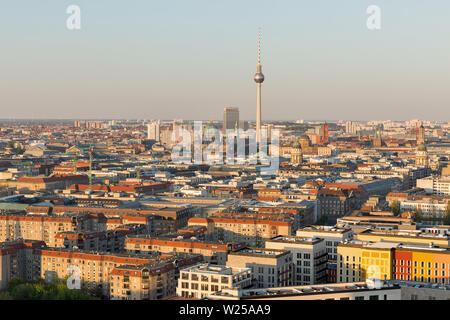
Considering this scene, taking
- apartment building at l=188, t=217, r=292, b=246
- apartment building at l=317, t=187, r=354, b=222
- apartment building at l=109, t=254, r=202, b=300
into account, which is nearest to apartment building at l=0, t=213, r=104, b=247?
apartment building at l=188, t=217, r=292, b=246

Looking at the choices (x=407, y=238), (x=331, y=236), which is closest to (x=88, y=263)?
(x=331, y=236)

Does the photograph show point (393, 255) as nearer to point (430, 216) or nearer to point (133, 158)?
point (430, 216)

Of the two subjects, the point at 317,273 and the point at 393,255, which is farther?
the point at 317,273

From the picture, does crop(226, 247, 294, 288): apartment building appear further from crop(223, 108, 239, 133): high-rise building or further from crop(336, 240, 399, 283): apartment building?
crop(223, 108, 239, 133): high-rise building

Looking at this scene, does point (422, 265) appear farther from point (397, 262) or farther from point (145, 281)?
point (145, 281)

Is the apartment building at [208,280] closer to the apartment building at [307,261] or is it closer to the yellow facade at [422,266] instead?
the apartment building at [307,261]

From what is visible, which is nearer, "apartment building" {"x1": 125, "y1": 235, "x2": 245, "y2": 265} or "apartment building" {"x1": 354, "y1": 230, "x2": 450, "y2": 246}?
"apartment building" {"x1": 354, "y1": 230, "x2": 450, "y2": 246}
